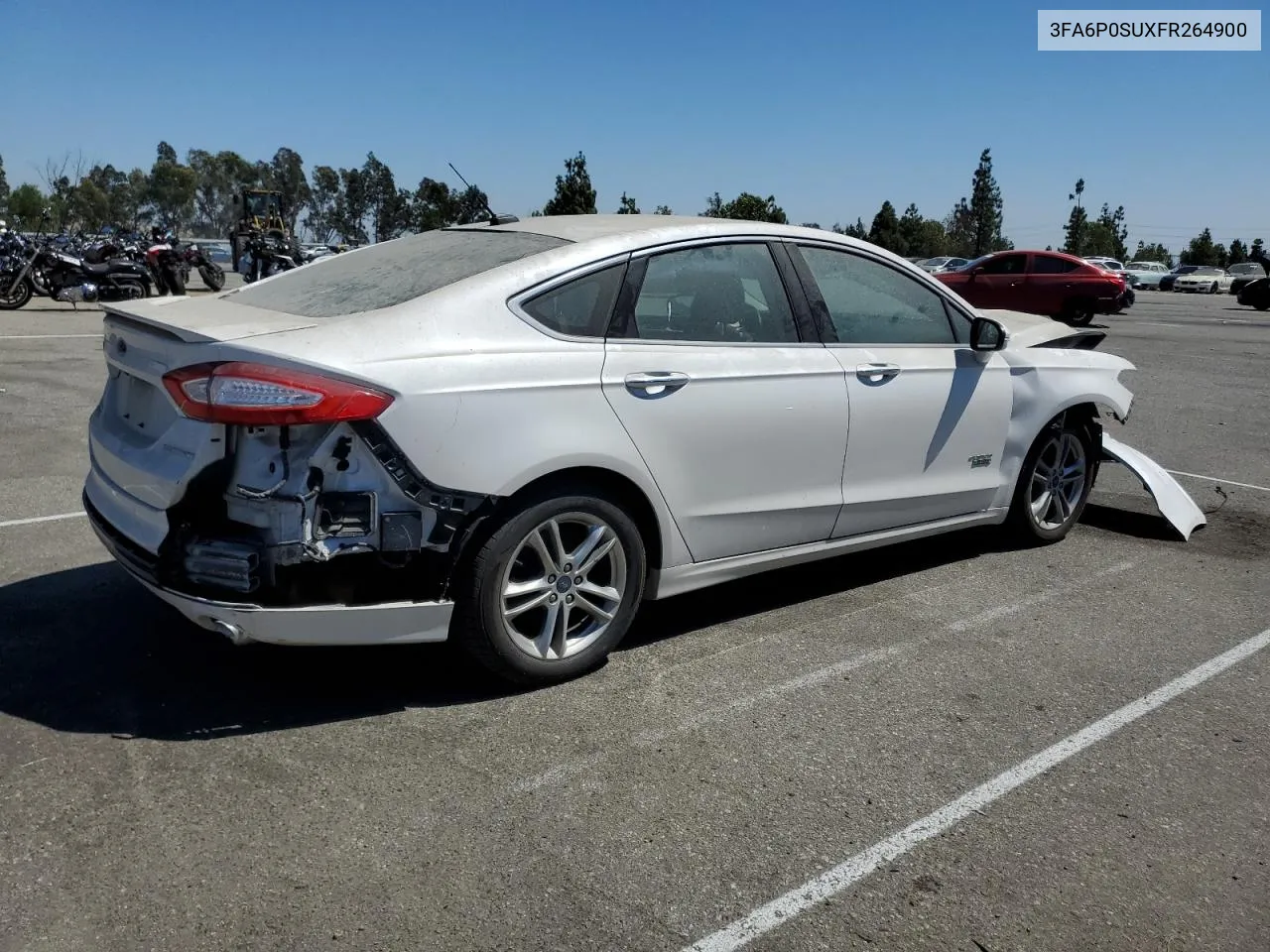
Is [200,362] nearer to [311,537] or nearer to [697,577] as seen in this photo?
[311,537]

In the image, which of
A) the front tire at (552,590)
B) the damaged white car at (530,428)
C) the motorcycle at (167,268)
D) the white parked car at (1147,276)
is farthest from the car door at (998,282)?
the white parked car at (1147,276)

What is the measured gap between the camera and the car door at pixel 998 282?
2473cm

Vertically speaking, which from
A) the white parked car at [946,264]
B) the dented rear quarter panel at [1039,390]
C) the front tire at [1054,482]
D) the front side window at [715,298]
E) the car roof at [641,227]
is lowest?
the front tire at [1054,482]

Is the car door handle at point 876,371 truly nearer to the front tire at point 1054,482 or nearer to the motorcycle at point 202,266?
the front tire at point 1054,482

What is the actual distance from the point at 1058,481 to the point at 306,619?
4248 mm

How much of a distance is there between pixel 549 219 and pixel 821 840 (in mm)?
2800

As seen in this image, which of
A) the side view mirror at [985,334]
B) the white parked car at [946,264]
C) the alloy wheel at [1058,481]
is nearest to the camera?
the side view mirror at [985,334]

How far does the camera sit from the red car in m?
24.5

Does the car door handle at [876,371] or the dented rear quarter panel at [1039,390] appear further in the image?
the dented rear quarter panel at [1039,390]

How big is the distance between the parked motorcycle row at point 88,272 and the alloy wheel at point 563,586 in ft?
53.3

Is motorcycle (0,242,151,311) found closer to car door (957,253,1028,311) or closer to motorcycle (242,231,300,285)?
motorcycle (242,231,300,285)

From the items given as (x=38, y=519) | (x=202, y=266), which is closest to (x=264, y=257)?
(x=202, y=266)

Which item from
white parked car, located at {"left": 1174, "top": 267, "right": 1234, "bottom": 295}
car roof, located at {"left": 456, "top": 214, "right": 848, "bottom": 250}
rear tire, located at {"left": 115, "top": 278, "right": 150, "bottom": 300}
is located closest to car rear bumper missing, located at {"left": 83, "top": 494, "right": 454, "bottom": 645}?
car roof, located at {"left": 456, "top": 214, "right": 848, "bottom": 250}

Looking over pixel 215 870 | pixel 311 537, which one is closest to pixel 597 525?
pixel 311 537
